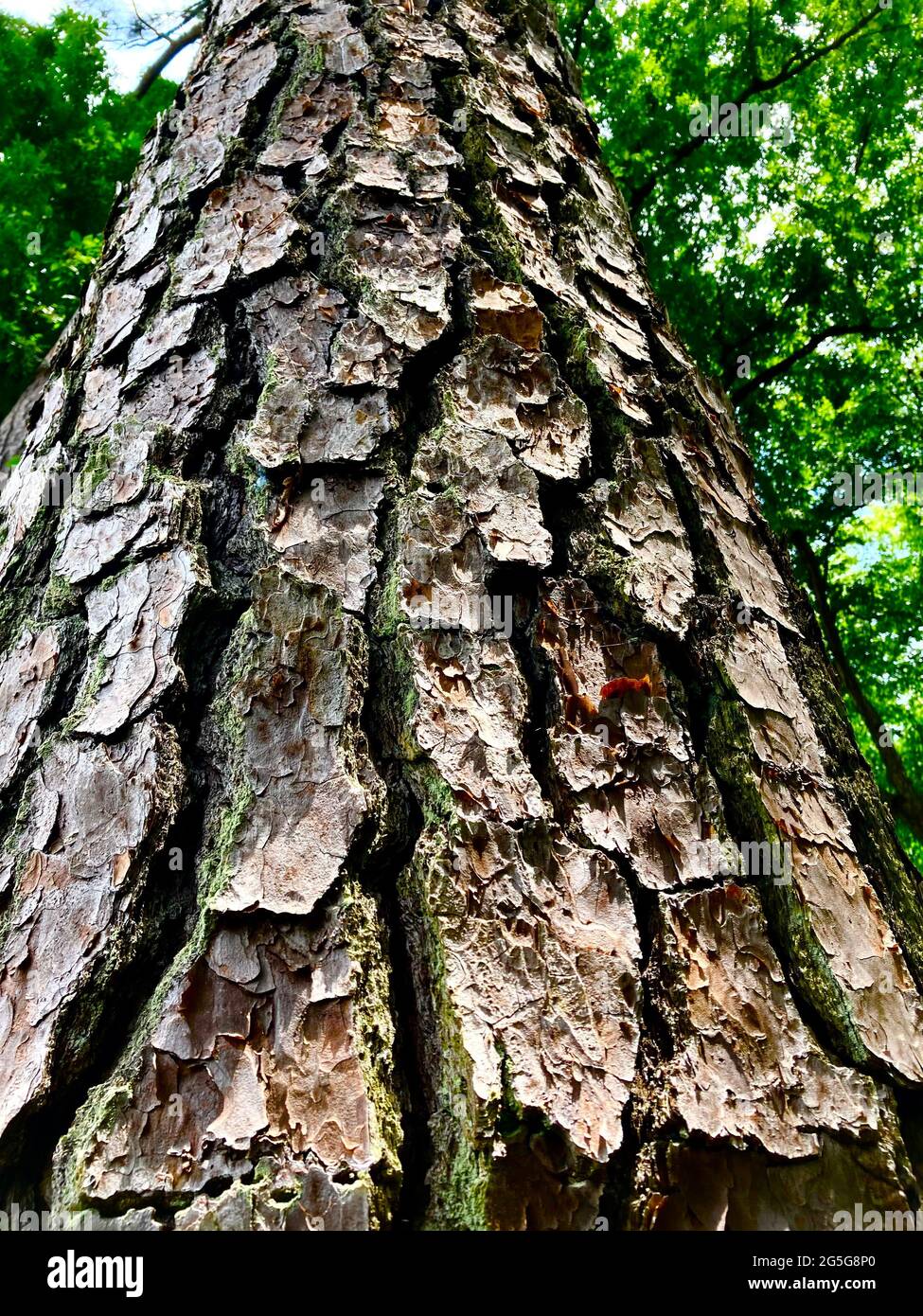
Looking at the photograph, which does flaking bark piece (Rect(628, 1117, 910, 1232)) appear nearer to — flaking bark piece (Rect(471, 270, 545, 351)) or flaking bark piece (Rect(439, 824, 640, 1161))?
flaking bark piece (Rect(439, 824, 640, 1161))

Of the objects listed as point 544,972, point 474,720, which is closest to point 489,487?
point 474,720

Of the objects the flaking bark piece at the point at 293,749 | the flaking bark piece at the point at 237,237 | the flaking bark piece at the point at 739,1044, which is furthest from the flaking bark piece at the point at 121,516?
the flaking bark piece at the point at 739,1044

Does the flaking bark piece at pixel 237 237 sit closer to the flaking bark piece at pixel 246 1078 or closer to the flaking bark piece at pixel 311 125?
the flaking bark piece at pixel 311 125

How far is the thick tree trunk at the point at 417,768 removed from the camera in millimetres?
823

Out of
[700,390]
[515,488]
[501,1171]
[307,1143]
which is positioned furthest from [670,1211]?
[700,390]

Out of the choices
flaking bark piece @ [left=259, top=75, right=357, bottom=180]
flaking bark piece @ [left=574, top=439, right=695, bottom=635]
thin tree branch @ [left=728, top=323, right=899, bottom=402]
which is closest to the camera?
flaking bark piece @ [left=574, top=439, right=695, bottom=635]

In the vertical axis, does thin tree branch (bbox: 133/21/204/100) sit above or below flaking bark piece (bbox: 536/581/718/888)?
above

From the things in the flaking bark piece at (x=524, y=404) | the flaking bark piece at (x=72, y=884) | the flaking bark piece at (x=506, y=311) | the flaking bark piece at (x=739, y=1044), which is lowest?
the flaking bark piece at (x=739, y=1044)

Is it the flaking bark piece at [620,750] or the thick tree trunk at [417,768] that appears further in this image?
the flaking bark piece at [620,750]

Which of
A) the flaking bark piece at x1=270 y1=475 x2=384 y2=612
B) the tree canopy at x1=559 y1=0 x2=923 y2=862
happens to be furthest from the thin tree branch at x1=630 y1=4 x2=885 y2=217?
the flaking bark piece at x1=270 y1=475 x2=384 y2=612

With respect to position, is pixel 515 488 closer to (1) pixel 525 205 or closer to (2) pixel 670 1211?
(1) pixel 525 205

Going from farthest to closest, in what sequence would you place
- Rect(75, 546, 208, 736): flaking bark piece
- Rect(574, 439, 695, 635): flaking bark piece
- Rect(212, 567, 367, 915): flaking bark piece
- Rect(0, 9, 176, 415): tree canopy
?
Rect(0, 9, 176, 415): tree canopy < Rect(574, 439, 695, 635): flaking bark piece < Rect(75, 546, 208, 736): flaking bark piece < Rect(212, 567, 367, 915): flaking bark piece

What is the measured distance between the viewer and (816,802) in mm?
1126

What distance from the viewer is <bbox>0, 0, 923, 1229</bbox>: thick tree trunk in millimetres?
823
